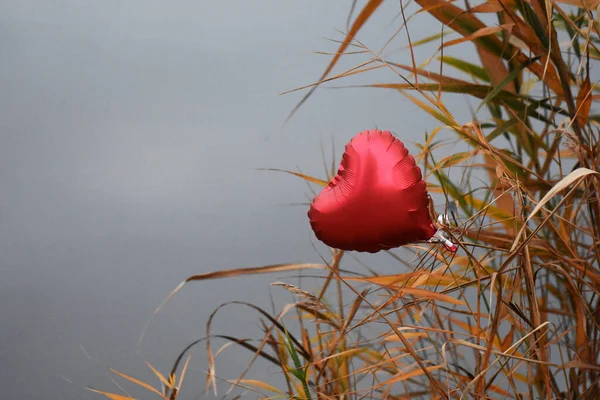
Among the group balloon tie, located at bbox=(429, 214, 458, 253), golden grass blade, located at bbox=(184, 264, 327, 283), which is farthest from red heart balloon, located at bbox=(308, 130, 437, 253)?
golden grass blade, located at bbox=(184, 264, 327, 283)

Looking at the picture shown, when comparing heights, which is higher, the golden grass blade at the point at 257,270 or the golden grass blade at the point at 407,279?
the golden grass blade at the point at 257,270

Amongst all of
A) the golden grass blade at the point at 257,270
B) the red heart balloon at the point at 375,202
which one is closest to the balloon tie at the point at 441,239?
the red heart balloon at the point at 375,202

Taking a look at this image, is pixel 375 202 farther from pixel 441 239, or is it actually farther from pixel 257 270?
pixel 257 270

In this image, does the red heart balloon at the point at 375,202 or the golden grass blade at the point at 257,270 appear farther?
the golden grass blade at the point at 257,270

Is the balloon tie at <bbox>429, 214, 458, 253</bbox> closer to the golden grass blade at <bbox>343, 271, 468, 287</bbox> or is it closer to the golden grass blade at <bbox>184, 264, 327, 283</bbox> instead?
the golden grass blade at <bbox>343, 271, 468, 287</bbox>

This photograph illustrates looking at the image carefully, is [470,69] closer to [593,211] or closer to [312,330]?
[593,211]

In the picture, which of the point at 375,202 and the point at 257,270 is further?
the point at 257,270

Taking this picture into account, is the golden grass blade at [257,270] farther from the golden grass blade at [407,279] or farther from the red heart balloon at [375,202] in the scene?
the red heart balloon at [375,202]

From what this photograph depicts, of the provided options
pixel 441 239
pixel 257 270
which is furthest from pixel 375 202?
pixel 257 270

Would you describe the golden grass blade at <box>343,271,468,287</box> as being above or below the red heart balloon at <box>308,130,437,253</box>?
below
